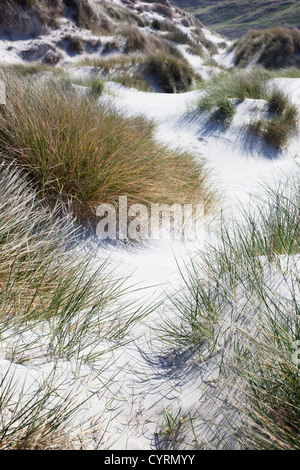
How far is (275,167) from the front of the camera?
15.1 feet

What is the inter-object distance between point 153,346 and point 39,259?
799 millimetres

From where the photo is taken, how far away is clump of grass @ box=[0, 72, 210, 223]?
2.39m

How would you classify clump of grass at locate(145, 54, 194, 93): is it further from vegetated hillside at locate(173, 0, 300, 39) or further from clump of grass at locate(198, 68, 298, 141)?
vegetated hillside at locate(173, 0, 300, 39)

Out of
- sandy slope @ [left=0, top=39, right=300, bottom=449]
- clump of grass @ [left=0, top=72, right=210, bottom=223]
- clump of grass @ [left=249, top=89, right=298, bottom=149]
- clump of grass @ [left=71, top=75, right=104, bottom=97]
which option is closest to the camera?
sandy slope @ [left=0, top=39, right=300, bottom=449]

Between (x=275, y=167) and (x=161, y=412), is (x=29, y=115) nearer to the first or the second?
(x=161, y=412)

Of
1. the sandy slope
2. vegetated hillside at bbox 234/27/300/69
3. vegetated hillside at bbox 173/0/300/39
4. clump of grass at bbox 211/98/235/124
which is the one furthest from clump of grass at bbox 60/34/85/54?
vegetated hillside at bbox 173/0/300/39

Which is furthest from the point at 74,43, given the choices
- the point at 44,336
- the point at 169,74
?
the point at 44,336

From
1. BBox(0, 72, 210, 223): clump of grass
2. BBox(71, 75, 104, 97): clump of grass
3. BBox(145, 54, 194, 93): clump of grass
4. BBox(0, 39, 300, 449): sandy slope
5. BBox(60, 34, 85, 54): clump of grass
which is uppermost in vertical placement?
BBox(60, 34, 85, 54): clump of grass

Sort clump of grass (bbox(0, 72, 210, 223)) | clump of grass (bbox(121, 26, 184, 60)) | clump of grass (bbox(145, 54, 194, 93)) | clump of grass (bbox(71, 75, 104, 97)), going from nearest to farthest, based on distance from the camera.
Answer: clump of grass (bbox(0, 72, 210, 223))
clump of grass (bbox(71, 75, 104, 97))
clump of grass (bbox(145, 54, 194, 93))
clump of grass (bbox(121, 26, 184, 60))

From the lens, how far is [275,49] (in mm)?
11594

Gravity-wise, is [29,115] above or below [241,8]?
below

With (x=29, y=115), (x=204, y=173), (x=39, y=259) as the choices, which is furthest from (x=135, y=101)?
(x=39, y=259)

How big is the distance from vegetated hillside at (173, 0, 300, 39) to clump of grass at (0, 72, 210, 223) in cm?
5155
